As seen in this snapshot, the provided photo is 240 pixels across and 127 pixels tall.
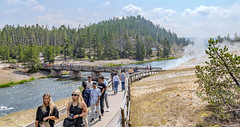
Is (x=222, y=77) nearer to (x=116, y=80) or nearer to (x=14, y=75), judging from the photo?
(x=116, y=80)

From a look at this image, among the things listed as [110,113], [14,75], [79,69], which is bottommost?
[14,75]

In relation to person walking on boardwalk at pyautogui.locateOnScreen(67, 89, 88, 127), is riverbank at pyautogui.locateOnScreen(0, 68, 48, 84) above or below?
below

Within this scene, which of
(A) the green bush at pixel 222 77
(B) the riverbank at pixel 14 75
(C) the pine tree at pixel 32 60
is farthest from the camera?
(C) the pine tree at pixel 32 60

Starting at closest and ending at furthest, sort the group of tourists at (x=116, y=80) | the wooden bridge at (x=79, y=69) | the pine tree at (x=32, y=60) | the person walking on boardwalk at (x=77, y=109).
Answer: the person walking on boardwalk at (x=77, y=109) < the group of tourists at (x=116, y=80) < the wooden bridge at (x=79, y=69) < the pine tree at (x=32, y=60)

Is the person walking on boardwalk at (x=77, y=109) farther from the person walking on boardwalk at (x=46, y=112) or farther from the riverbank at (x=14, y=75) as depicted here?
the riverbank at (x=14, y=75)

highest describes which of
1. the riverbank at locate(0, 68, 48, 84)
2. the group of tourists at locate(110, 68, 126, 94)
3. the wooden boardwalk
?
the group of tourists at locate(110, 68, 126, 94)

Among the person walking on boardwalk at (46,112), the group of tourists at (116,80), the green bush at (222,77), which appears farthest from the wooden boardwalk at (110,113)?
the green bush at (222,77)

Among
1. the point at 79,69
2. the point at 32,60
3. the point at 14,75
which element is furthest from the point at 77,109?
the point at 32,60

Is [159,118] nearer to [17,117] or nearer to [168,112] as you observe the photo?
[168,112]

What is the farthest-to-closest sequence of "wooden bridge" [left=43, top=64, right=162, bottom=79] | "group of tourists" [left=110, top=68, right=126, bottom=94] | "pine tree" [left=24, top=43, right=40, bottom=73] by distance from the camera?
1. "pine tree" [left=24, top=43, right=40, bottom=73]
2. "wooden bridge" [left=43, top=64, right=162, bottom=79]
3. "group of tourists" [left=110, top=68, right=126, bottom=94]

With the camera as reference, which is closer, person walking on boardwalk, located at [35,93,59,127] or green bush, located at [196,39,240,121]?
person walking on boardwalk, located at [35,93,59,127]

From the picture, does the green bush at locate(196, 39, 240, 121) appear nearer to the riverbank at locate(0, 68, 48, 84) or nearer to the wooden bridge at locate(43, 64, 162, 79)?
the wooden bridge at locate(43, 64, 162, 79)

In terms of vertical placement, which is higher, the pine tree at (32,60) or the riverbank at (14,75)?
the pine tree at (32,60)

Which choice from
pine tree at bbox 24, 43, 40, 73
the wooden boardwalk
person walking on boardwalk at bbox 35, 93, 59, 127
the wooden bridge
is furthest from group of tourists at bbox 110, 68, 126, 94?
pine tree at bbox 24, 43, 40, 73
